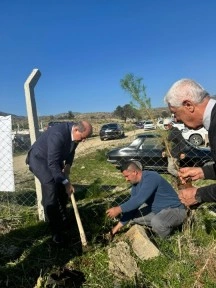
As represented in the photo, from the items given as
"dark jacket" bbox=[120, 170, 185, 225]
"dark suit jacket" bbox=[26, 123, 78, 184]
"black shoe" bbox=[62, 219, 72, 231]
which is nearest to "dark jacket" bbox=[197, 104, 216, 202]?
"dark jacket" bbox=[120, 170, 185, 225]

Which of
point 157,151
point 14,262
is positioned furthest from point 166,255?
point 157,151

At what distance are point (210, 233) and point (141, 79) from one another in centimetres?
208

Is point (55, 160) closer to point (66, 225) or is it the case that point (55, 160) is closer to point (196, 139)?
point (66, 225)

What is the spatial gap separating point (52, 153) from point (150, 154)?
7.03 meters

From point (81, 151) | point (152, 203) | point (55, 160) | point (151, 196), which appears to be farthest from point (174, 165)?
point (81, 151)

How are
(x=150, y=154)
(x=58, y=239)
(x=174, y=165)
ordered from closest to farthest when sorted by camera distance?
(x=174, y=165)
(x=58, y=239)
(x=150, y=154)

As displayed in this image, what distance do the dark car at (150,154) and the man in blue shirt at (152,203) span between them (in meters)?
5.18

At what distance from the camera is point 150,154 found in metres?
11.4

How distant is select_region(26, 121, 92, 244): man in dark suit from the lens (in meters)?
4.68

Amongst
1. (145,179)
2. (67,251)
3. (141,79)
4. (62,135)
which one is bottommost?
(67,251)

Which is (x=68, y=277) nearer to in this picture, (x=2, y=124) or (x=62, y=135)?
(x=62, y=135)

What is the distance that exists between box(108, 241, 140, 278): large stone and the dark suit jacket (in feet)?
3.55

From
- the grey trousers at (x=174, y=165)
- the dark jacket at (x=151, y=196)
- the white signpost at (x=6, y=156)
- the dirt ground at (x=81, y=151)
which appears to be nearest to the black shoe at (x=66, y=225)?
the dark jacket at (x=151, y=196)

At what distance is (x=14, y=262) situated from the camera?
14.8ft
